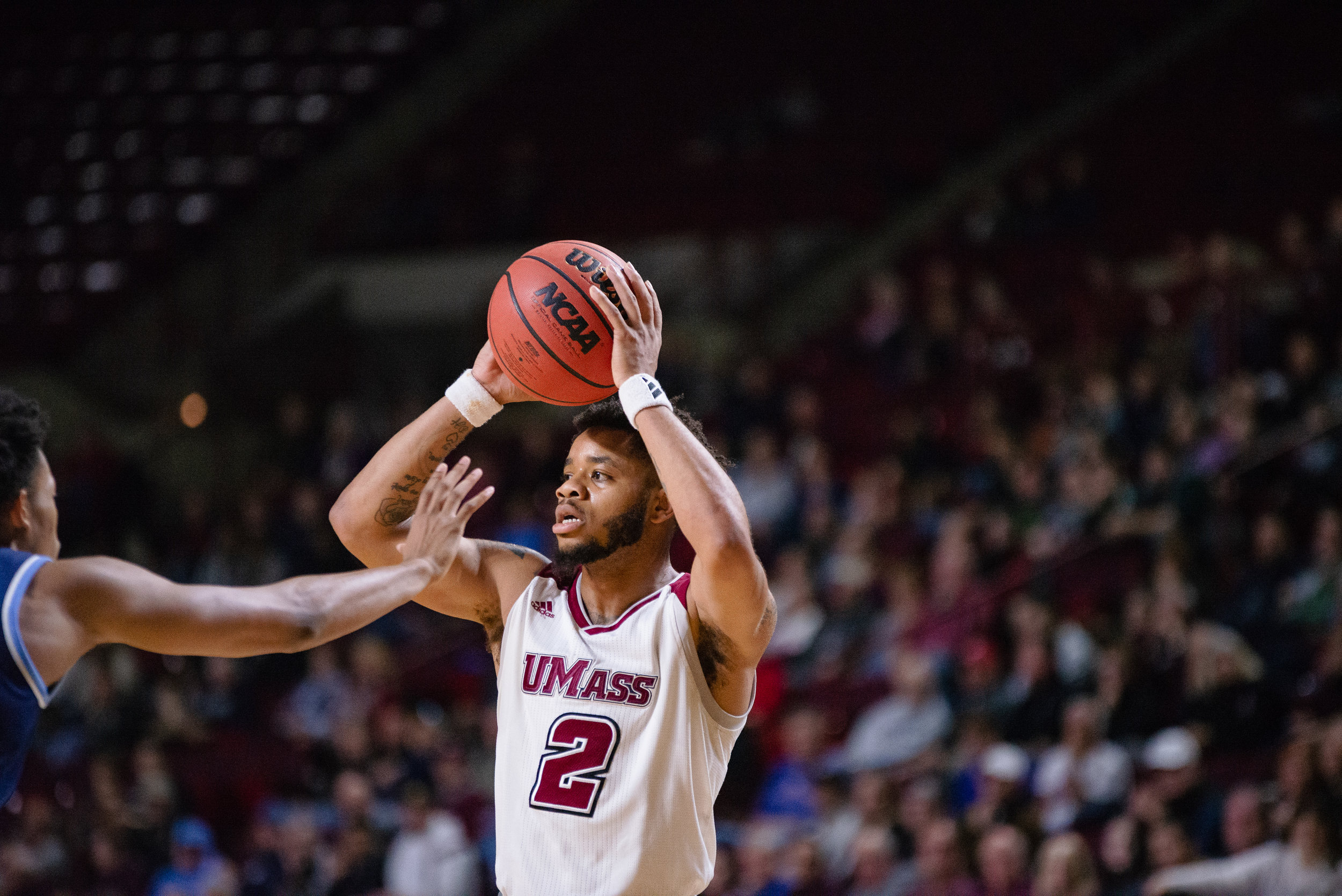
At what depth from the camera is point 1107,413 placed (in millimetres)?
9344

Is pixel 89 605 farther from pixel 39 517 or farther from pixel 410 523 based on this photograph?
pixel 410 523

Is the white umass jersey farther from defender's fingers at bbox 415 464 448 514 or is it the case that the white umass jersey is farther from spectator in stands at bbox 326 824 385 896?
spectator in stands at bbox 326 824 385 896

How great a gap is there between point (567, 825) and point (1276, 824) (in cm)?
413

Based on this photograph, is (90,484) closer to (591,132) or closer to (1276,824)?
(591,132)

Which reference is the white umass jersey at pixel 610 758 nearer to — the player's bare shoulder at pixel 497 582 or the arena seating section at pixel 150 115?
the player's bare shoulder at pixel 497 582

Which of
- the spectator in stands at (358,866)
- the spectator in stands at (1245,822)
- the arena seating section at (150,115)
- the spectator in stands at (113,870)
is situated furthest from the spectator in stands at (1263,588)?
the arena seating section at (150,115)

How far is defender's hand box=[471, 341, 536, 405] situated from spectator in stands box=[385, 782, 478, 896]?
4605 mm

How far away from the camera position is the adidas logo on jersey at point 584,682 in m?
3.58

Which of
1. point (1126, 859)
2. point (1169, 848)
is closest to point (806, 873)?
point (1126, 859)

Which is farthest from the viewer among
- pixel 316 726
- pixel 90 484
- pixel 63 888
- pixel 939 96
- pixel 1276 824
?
pixel 939 96

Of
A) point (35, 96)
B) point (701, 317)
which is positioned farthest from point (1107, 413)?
point (35, 96)

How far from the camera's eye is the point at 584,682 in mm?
3609

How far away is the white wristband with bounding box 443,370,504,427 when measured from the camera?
400 centimetres

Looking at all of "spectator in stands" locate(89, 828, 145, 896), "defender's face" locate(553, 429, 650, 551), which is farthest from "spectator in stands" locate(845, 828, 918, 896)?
"spectator in stands" locate(89, 828, 145, 896)
